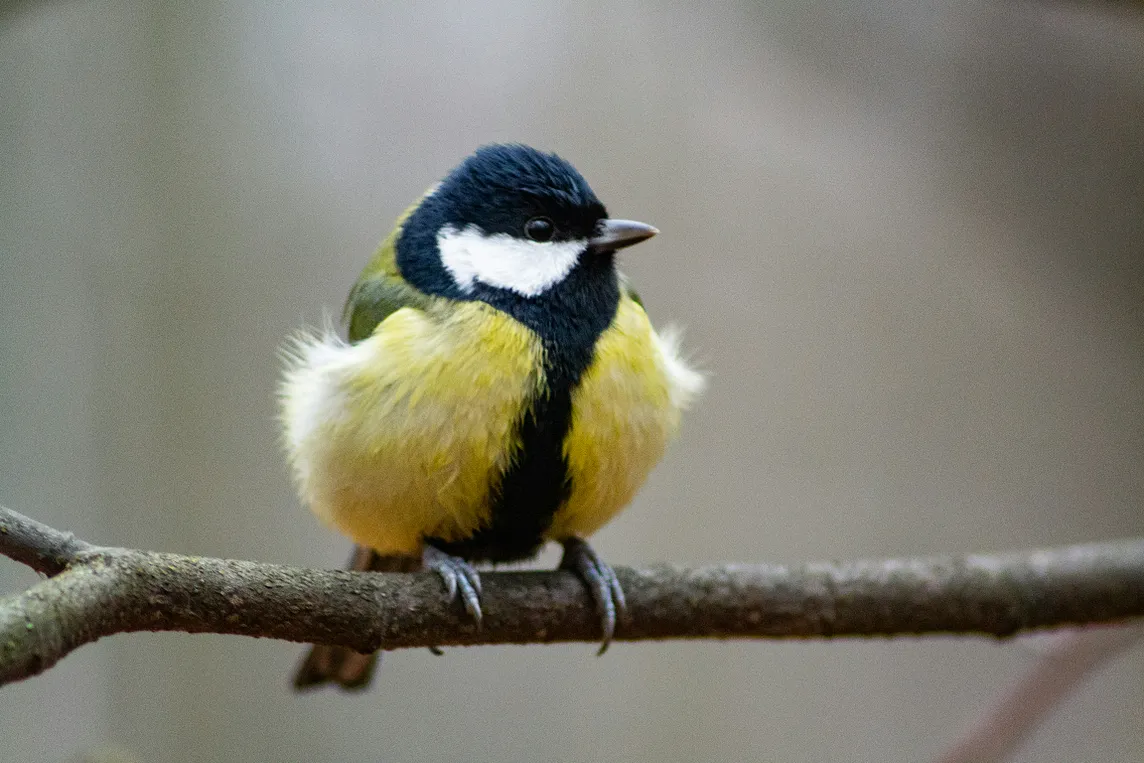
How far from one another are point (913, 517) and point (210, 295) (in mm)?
2210

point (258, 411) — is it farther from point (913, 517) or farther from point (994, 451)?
point (994, 451)

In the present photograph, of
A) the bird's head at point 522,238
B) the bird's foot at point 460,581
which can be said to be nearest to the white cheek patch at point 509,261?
the bird's head at point 522,238

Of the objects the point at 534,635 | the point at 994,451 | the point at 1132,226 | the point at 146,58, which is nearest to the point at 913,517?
→ the point at 994,451

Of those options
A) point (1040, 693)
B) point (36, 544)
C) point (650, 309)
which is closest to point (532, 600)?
point (36, 544)

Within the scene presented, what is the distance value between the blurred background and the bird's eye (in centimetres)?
142

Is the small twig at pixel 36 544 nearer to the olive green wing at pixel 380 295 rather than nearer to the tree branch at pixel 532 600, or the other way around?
the tree branch at pixel 532 600

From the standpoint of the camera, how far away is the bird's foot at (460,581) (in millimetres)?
1232

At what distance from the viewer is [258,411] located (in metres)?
2.79

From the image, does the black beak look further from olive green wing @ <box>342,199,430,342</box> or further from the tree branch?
the tree branch

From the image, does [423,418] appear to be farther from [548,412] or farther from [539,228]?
[539,228]

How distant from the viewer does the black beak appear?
138 centimetres

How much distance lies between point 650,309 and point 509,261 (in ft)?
4.80

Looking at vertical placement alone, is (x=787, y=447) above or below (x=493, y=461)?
below

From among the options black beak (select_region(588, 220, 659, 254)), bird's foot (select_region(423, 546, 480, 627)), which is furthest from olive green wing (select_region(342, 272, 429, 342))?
bird's foot (select_region(423, 546, 480, 627))
